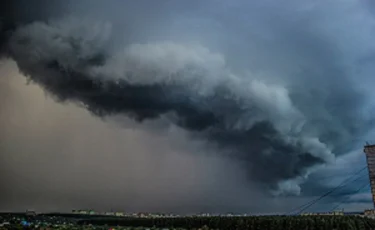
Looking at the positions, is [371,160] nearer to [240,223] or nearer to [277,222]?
[277,222]

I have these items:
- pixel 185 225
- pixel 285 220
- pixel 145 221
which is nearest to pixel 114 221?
pixel 145 221

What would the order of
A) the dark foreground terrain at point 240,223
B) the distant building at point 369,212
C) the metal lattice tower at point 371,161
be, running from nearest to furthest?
the dark foreground terrain at point 240,223
the distant building at point 369,212
the metal lattice tower at point 371,161

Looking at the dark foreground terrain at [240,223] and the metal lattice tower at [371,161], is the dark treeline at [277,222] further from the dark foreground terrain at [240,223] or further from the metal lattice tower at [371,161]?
the metal lattice tower at [371,161]

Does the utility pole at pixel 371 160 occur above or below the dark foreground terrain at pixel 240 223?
above

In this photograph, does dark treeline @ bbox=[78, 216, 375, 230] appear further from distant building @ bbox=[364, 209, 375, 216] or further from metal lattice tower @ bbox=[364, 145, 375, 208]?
metal lattice tower @ bbox=[364, 145, 375, 208]

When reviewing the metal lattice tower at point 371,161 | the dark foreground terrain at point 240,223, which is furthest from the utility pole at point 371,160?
the dark foreground terrain at point 240,223

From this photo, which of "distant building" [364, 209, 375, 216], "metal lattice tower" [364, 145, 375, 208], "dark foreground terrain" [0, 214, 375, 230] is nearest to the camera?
"dark foreground terrain" [0, 214, 375, 230]

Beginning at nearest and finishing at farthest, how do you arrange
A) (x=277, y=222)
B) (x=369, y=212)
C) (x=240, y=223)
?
(x=369, y=212) < (x=277, y=222) < (x=240, y=223)

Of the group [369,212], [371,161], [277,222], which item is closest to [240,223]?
[277,222]

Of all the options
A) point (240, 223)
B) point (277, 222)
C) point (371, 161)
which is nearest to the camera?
point (277, 222)

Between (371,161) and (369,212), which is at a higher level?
(371,161)

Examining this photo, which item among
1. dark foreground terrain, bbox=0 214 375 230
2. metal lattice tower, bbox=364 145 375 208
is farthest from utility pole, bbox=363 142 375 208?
dark foreground terrain, bbox=0 214 375 230

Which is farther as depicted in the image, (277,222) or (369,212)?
(277,222)
